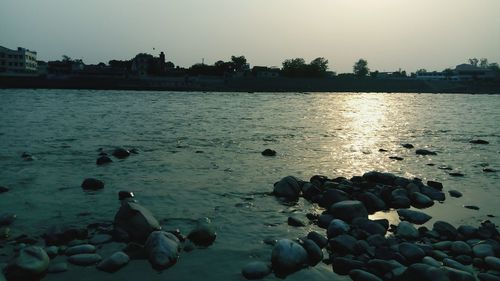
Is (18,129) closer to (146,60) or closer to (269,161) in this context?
(269,161)

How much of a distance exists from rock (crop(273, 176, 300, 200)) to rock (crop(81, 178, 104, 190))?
17.3 feet

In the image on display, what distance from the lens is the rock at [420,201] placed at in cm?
1197

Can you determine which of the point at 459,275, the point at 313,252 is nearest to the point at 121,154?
the point at 313,252

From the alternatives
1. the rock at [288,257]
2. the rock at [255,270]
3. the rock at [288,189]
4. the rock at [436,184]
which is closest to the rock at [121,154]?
the rock at [288,189]

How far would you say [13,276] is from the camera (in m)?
6.96

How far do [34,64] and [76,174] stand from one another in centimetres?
15541

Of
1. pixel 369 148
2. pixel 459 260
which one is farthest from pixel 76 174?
pixel 369 148

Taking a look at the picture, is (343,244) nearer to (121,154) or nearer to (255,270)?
(255,270)

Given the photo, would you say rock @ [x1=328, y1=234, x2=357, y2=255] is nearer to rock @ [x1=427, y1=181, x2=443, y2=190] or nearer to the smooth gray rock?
the smooth gray rock

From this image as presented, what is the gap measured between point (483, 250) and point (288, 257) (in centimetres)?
371

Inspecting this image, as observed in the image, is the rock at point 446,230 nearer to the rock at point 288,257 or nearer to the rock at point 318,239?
the rock at point 318,239

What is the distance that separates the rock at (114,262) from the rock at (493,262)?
20.9ft


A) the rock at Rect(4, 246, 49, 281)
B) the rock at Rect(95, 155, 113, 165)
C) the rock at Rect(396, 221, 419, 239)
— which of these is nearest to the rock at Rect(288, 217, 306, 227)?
the rock at Rect(396, 221, 419, 239)

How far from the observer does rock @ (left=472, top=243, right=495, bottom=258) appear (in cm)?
814
